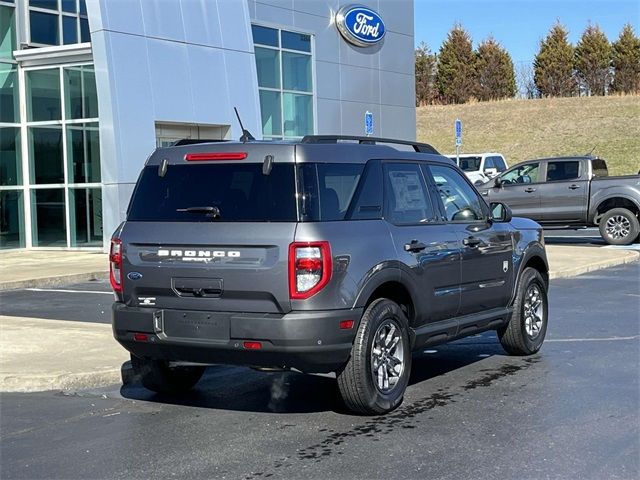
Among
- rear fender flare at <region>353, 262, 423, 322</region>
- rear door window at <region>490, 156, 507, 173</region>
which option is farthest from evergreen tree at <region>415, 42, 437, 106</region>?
rear fender flare at <region>353, 262, 423, 322</region>

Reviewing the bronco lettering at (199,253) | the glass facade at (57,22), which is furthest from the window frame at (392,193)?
the glass facade at (57,22)

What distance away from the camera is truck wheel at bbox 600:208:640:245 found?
19797 millimetres

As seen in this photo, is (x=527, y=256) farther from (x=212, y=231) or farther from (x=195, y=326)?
(x=195, y=326)

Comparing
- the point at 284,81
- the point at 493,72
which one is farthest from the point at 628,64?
the point at 284,81

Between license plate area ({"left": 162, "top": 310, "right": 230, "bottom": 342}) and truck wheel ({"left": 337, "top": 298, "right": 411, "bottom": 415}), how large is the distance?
91 centimetres

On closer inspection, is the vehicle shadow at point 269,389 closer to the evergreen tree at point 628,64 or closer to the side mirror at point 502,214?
the side mirror at point 502,214

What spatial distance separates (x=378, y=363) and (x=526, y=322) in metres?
2.55

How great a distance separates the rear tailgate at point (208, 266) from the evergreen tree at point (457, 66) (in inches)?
2583

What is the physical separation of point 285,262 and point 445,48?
67187 mm

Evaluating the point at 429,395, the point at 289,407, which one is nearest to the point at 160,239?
the point at 289,407

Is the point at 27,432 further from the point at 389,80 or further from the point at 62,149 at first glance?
the point at 389,80

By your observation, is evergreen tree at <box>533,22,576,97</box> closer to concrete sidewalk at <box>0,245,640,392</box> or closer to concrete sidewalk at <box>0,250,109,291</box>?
concrete sidewalk at <box>0,250,109,291</box>

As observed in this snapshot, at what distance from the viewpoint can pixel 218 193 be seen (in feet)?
20.7

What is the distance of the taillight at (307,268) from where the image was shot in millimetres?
5789
